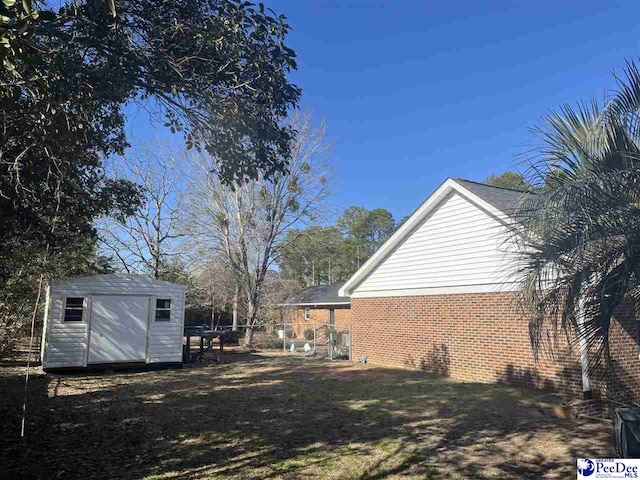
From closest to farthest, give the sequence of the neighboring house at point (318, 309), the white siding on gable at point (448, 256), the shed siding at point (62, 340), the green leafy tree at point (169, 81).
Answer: the green leafy tree at point (169, 81), the white siding on gable at point (448, 256), the shed siding at point (62, 340), the neighboring house at point (318, 309)

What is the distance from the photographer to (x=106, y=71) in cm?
500

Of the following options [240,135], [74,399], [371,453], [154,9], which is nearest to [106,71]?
[154,9]

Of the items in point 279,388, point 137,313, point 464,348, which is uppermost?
point 137,313

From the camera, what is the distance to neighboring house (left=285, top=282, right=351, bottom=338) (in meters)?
28.8

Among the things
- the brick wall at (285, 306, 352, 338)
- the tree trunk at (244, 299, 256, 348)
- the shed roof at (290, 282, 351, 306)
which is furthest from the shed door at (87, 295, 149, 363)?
the brick wall at (285, 306, 352, 338)

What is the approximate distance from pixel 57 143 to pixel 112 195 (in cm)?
343

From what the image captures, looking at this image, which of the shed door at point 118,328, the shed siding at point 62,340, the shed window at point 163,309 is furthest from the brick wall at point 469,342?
the shed siding at point 62,340

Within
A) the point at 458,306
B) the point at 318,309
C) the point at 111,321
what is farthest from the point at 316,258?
the point at 458,306

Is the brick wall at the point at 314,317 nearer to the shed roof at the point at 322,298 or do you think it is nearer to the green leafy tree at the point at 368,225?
the shed roof at the point at 322,298

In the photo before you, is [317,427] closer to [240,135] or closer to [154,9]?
[240,135]

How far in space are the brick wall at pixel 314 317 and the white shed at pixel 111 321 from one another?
15062 millimetres

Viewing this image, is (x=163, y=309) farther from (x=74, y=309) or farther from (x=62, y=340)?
(x=62, y=340)

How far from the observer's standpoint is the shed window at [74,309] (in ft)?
42.7

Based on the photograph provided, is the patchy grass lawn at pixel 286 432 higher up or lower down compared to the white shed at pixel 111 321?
lower down
